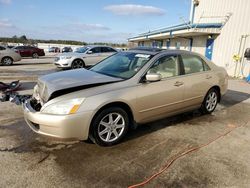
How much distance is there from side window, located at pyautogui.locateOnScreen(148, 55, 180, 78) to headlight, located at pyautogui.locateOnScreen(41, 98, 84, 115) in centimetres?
152

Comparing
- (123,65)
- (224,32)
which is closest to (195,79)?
(123,65)

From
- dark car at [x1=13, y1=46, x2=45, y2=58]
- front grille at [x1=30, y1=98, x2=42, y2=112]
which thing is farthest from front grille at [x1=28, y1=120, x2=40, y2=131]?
dark car at [x1=13, y1=46, x2=45, y2=58]

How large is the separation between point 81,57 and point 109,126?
10079 mm

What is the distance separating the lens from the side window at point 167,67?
4316mm

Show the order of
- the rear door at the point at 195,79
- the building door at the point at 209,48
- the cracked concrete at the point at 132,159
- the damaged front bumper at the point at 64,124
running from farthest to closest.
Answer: the building door at the point at 209,48 < the rear door at the point at 195,79 < the damaged front bumper at the point at 64,124 < the cracked concrete at the point at 132,159

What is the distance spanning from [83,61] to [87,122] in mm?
10352

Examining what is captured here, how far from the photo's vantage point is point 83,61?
13.3 m

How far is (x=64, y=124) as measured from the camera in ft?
10.7

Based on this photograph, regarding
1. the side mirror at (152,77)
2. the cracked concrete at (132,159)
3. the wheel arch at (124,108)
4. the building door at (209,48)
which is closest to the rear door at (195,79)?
the cracked concrete at (132,159)

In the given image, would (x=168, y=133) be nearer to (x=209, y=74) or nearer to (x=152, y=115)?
(x=152, y=115)

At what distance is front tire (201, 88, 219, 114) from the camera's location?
5.43 m

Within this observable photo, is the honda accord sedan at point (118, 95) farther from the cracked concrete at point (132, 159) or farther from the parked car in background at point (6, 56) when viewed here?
the parked car in background at point (6, 56)

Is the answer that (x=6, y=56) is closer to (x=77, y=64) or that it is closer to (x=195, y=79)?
(x=77, y=64)

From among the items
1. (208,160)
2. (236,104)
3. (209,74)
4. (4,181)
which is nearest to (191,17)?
(236,104)
